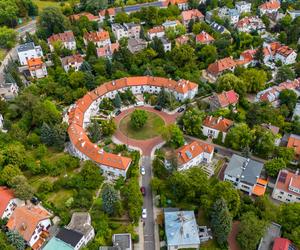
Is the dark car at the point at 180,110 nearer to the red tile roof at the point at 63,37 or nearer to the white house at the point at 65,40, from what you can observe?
the white house at the point at 65,40

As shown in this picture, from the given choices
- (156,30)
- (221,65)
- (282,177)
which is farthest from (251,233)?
(156,30)

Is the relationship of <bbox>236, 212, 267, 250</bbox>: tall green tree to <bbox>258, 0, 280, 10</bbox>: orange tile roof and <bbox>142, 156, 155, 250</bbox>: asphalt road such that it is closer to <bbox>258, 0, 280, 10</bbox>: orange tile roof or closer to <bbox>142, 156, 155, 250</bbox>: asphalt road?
<bbox>142, 156, 155, 250</bbox>: asphalt road

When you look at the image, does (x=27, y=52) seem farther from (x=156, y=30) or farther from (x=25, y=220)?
(x=25, y=220)

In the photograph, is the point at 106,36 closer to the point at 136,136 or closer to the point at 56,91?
the point at 56,91

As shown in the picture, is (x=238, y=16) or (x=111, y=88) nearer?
(x=111, y=88)

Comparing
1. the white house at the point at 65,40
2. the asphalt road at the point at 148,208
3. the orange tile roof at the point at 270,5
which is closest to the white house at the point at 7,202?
the asphalt road at the point at 148,208

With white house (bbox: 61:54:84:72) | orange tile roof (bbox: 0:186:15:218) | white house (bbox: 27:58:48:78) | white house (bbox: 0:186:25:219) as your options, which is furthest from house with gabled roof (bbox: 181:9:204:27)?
white house (bbox: 0:186:25:219)

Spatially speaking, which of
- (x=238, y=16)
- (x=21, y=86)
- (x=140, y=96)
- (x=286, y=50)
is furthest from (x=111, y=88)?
(x=238, y=16)
